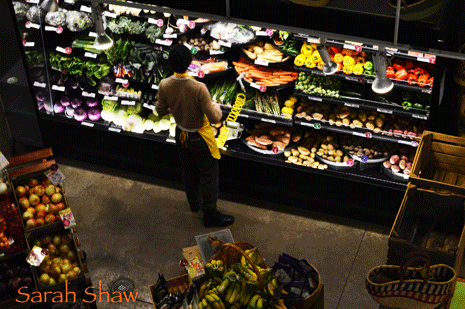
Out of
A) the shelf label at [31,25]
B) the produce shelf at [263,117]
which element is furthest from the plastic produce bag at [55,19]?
the produce shelf at [263,117]

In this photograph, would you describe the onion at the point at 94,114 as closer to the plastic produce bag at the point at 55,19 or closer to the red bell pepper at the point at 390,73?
the plastic produce bag at the point at 55,19

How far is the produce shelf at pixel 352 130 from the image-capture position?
5.69 m

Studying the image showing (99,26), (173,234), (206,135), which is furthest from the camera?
(173,234)

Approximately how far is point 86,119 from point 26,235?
2484 mm

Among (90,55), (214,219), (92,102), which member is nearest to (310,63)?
(214,219)

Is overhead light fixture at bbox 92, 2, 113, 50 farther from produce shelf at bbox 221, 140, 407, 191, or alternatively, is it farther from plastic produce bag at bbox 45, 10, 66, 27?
produce shelf at bbox 221, 140, 407, 191

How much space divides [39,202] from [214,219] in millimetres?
1968

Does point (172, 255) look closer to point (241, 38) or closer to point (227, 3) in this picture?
point (241, 38)

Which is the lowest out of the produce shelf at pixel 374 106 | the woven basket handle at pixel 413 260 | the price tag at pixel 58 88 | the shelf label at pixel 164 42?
the price tag at pixel 58 88

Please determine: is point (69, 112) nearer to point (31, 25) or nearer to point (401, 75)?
point (31, 25)

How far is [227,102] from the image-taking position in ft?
20.4

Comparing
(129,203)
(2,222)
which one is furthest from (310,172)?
(2,222)

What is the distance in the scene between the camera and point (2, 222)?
4523 millimetres

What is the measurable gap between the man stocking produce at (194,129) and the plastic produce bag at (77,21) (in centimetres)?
160
